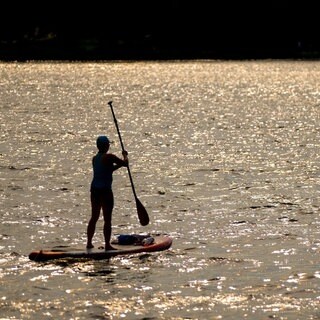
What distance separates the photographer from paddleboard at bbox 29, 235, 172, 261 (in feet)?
77.9

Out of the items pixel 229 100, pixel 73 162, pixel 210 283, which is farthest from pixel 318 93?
pixel 210 283

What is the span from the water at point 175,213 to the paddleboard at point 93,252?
15 cm

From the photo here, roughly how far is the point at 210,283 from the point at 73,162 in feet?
72.3

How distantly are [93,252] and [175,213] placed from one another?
7291 mm

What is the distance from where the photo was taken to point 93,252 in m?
23.8

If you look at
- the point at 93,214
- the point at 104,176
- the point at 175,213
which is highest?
the point at 104,176

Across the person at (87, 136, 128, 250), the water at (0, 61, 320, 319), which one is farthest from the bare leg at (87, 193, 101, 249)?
the water at (0, 61, 320, 319)

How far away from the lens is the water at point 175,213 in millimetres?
21281

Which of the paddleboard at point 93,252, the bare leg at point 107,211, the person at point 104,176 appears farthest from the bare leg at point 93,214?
the paddleboard at point 93,252

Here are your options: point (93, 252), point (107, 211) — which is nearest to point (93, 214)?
point (107, 211)

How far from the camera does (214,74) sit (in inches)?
5709

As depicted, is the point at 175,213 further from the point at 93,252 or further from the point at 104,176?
the point at 104,176
